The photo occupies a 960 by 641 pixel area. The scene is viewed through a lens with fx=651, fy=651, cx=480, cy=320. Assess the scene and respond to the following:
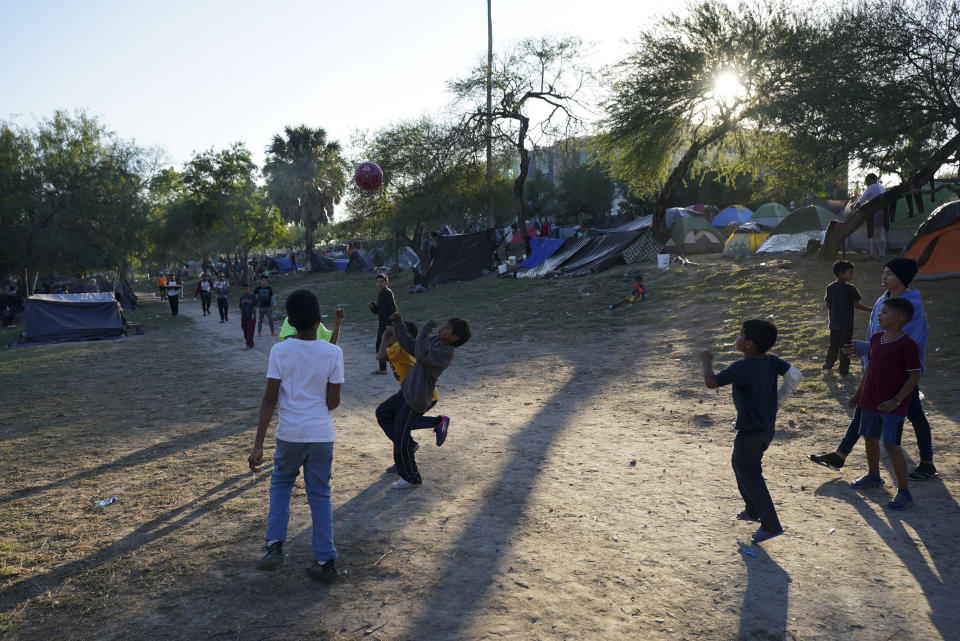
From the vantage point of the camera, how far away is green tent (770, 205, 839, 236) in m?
20.6

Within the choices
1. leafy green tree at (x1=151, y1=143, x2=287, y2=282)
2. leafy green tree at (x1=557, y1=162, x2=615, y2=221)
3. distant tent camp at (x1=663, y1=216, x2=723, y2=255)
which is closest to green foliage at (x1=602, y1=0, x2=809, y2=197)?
distant tent camp at (x1=663, y1=216, x2=723, y2=255)

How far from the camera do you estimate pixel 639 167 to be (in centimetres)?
2039

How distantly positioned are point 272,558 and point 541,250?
22074mm

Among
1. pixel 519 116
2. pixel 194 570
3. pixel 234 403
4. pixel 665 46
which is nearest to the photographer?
pixel 194 570

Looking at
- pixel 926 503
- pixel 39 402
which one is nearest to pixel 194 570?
pixel 926 503

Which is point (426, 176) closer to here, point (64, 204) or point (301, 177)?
point (64, 204)

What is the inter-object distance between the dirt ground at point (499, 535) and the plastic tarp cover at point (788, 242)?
12894 mm

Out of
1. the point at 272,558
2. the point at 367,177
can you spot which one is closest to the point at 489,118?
the point at 367,177

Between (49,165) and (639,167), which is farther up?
(49,165)

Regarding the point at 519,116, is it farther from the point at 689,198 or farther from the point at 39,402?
the point at 689,198

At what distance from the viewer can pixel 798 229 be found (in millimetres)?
21109

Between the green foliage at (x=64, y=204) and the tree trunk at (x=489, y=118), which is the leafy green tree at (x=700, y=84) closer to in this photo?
the tree trunk at (x=489, y=118)

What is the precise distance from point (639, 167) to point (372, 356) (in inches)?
460

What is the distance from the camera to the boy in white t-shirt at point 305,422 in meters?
3.66
